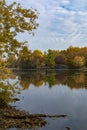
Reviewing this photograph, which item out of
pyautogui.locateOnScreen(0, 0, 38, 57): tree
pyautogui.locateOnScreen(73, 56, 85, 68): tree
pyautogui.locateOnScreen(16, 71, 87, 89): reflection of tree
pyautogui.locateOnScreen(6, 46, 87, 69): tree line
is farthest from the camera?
pyautogui.locateOnScreen(6, 46, 87, 69): tree line

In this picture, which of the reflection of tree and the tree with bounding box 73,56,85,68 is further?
the tree with bounding box 73,56,85,68

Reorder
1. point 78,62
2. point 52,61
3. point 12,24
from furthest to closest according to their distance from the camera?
point 52,61 < point 78,62 < point 12,24

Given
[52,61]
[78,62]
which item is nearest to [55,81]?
[78,62]

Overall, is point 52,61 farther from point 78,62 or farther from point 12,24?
point 12,24

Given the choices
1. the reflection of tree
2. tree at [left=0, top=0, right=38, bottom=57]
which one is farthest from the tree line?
tree at [left=0, top=0, right=38, bottom=57]

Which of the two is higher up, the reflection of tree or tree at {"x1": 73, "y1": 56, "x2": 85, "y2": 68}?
tree at {"x1": 73, "y1": 56, "x2": 85, "y2": 68}

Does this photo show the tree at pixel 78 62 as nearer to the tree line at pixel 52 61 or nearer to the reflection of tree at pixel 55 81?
the tree line at pixel 52 61

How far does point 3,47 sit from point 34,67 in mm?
159459

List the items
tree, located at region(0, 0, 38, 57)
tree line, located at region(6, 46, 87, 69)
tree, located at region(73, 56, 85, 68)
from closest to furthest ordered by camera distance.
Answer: tree, located at region(0, 0, 38, 57) → tree, located at region(73, 56, 85, 68) → tree line, located at region(6, 46, 87, 69)

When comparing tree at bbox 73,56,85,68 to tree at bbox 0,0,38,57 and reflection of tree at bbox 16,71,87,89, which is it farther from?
tree at bbox 0,0,38,57

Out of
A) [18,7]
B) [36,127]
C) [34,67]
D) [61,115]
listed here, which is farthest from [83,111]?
[34,67]

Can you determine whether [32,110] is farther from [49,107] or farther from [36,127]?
[36,127]

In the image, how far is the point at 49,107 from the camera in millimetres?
27859

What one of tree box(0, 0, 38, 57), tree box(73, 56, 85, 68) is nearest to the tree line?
tree box(73, 56, 85, 68)
